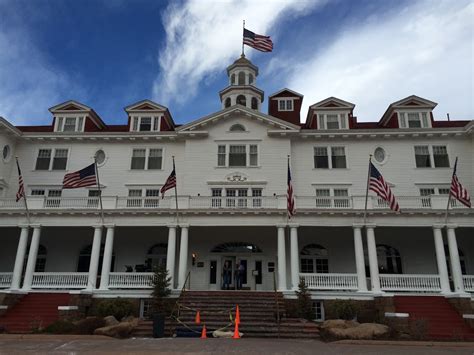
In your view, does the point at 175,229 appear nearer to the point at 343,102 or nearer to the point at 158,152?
the point at 158,152

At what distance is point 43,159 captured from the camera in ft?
95.7

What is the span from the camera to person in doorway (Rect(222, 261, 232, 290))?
25.3m

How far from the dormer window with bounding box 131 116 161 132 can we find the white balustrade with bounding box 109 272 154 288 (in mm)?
11576

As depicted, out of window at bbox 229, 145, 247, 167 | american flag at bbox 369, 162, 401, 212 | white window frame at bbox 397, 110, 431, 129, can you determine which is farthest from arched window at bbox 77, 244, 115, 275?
white window frame at bbox 397, 110, 431, 129

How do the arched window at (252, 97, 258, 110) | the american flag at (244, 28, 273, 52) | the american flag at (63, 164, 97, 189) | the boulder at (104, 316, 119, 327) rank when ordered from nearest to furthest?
the boulder at (104, 316, 119, 327) → the american flag at (63, 164, 97, 189) → the american flag at (244, 28, 273, 52) → the arched window at (252, 97, 258, 110)

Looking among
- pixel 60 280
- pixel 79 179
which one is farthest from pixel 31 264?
pixel 79 179

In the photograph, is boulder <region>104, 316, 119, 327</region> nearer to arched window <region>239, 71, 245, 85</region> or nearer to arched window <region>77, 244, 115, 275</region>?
arched window <region>77, 244, 115, 275</region>

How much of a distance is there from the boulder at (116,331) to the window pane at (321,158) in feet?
55.9

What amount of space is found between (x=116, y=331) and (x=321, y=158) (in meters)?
18.1

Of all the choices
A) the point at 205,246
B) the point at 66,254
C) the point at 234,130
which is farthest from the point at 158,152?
the point at 66,254

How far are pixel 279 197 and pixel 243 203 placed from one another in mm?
2462

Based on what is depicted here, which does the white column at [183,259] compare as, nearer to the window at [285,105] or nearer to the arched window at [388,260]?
the arched window at [388,260]

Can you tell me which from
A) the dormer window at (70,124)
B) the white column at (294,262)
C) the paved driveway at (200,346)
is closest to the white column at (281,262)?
the white column at (294,262)

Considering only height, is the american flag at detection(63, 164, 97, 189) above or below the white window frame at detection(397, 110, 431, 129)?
below
